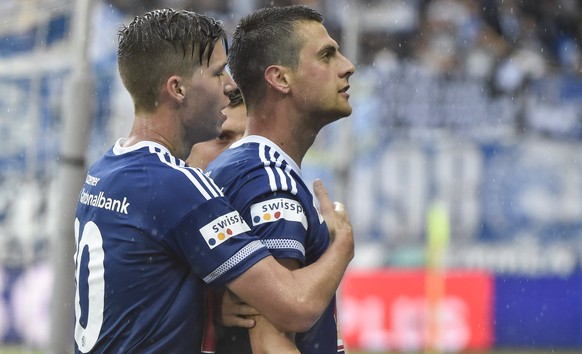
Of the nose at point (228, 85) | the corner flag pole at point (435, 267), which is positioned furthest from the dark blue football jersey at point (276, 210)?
the corner flag pole at point (435, 267)

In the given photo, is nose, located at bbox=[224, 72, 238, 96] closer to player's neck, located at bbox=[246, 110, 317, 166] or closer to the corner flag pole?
player's neck, located at bbox=[246, 110, 317, 166]

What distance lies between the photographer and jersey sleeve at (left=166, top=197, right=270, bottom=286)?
365 cm

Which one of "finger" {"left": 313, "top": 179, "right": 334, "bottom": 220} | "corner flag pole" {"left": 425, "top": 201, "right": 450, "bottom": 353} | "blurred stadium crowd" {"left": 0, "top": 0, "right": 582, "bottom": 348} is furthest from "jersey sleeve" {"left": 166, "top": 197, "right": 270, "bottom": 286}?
"corner flag pole" {"left": 425, "top": 201, "right": 450, "bottom": 353}

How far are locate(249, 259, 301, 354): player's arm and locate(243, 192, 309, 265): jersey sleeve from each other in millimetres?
44

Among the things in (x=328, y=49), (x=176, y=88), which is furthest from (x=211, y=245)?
(x=328, y=49)

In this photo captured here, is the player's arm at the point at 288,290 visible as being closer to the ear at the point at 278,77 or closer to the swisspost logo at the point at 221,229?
the swisspost logo at the point at 221,229

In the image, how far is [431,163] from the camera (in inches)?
653

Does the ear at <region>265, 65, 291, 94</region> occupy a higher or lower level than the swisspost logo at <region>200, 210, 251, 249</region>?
higher

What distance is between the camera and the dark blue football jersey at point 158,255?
3.65 metres

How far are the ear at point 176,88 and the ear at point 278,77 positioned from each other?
460 millimetres

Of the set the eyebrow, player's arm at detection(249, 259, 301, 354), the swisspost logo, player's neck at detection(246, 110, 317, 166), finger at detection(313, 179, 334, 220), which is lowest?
player's arm at detection(249, 259, 301, 354)

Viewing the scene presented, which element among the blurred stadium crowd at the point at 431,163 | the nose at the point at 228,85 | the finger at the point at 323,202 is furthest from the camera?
the blurred stadium crowd at the point at 431,163

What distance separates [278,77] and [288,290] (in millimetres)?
931

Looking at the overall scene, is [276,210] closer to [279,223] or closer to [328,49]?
[279,223]
